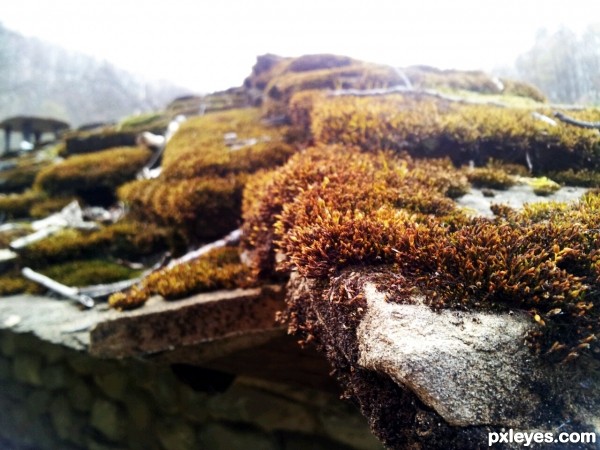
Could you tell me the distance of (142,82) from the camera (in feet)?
159

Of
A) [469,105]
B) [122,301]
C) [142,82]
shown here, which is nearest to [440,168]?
[469,105]

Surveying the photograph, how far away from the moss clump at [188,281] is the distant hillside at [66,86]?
43443 millimetres

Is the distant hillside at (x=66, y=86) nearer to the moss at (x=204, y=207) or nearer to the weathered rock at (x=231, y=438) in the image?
the moss at (x=204, y=207)

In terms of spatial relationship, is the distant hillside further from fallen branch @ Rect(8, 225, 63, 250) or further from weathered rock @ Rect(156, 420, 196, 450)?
weathered rock @ Rect(156, 420, 196, 450)

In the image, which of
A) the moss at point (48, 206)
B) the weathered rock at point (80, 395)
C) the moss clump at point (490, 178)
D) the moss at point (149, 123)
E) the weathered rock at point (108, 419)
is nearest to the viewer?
the moss clump at point (490, 178)

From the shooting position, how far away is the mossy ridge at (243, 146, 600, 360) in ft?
6.97

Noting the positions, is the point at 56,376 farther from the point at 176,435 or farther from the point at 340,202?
the point at 340,202

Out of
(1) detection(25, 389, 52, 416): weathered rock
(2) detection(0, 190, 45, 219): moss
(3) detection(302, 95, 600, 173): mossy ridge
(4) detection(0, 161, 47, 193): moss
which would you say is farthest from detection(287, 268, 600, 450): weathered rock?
(4) detection(0, 161, 47, 193): moss

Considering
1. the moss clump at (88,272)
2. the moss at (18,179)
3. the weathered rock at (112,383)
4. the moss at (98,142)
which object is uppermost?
the moss at (98,142)

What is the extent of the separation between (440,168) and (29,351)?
6.66 metres

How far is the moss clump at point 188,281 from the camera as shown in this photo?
4.49 meters

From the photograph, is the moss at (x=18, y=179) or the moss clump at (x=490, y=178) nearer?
the moss clump at (x=490, y=178)

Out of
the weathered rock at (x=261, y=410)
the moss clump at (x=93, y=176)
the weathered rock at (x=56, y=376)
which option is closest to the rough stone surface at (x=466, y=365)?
the weathered rock at (x=261, y=410)

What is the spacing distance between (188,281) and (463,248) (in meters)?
3.19
